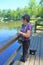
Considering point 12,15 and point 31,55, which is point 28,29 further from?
point 12,15

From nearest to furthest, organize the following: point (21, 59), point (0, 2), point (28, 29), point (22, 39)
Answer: point (28, 29) → point (22, 39) → point (21, 59) → point (0, 2)

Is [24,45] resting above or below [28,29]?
below

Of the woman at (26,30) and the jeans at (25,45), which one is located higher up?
the woman at (26,30)

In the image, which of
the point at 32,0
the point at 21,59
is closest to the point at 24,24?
the point at 21,59

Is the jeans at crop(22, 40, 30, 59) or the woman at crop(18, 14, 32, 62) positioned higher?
the woman at crop(18, 14, 32, 62)

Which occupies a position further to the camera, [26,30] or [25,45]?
[25,45]

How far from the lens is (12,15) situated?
8631 centimetres

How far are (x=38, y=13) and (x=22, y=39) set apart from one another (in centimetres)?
5837

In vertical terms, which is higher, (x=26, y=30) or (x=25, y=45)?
(x=26, y=30)

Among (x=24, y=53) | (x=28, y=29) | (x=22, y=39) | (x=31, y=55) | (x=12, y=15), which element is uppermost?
(x=28, y=29)

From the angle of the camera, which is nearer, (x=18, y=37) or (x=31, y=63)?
(x=18, y=37)

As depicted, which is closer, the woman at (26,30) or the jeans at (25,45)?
the woman at (26,30)

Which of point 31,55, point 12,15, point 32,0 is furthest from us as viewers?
point 12,15

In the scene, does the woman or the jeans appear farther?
the jeans
